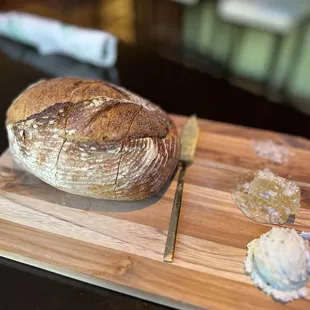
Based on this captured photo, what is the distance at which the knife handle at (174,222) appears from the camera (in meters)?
0.83

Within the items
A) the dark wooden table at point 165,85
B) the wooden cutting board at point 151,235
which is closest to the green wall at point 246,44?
the dark wooden table at point 165,85

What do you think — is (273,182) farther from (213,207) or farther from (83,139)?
(83,139)

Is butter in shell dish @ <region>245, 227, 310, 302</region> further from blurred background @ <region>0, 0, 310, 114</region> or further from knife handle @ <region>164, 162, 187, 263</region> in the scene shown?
blurred background @ <region>0, 0, 310, 114</region>

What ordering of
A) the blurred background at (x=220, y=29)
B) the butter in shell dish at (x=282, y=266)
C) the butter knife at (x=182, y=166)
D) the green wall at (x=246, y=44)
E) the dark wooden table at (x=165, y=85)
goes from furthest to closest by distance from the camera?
the green wall at (x=246, y=44) → the blurred background at (x=220, y=29) → the dark wooden table at (x=165, y=85) → the butter knife at (x=182, y=166) → the butter in shell dish at (x=282, y=266)

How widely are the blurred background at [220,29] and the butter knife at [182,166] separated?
2.23 ft

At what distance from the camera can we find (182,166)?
1.04 metres

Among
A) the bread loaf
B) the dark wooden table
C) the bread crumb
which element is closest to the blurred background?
the dark wooden table

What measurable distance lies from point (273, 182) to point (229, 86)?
0.64 metres

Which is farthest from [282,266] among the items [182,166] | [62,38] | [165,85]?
[62,38]

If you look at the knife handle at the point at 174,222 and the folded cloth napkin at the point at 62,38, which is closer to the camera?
the knife handle at the point at 174,222

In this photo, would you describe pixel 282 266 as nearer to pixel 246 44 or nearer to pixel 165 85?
pixel 165 85

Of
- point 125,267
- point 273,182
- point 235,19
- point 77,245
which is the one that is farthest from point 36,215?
point 235,19

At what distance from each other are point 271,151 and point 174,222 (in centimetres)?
41

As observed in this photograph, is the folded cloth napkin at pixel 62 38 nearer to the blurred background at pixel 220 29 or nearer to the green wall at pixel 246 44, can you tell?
the blurred background at pixel 220 29
